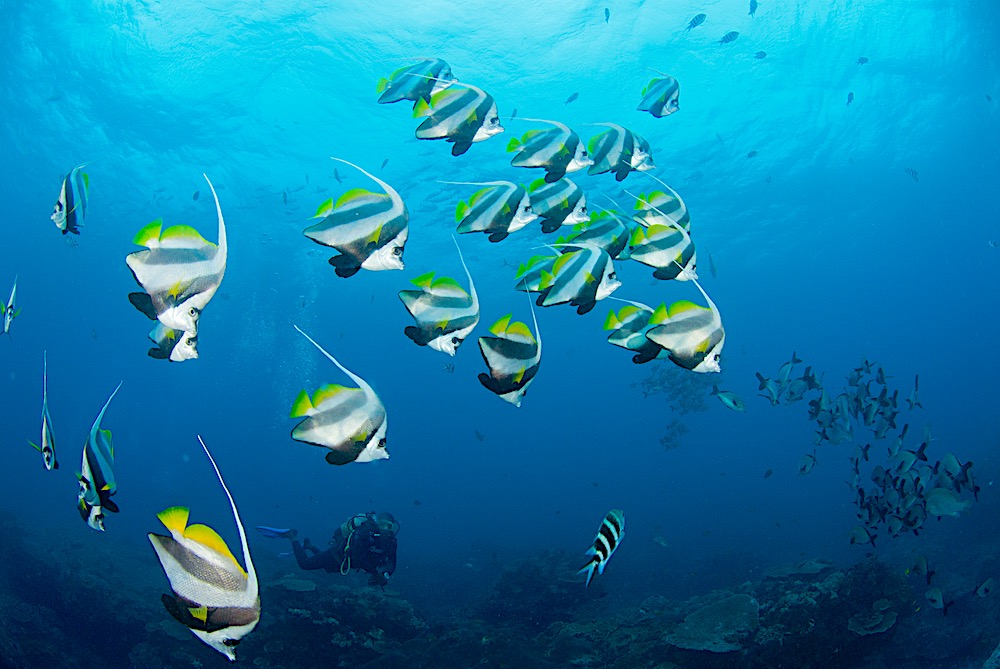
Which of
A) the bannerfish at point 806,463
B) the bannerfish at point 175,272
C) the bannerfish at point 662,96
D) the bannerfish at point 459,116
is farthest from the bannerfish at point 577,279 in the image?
the bannerfish at point 806,463

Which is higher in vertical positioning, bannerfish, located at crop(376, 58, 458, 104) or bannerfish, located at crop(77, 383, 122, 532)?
bannerfish, located at crop(376, 58, 458, 104)

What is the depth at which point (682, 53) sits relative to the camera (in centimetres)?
2073

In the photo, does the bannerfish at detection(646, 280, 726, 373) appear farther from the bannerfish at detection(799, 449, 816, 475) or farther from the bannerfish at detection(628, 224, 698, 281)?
the bannerfish at detection(799, 449, 816, 475)

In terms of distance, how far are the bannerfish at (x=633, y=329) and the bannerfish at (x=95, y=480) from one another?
278 centimetres

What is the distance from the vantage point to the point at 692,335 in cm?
294

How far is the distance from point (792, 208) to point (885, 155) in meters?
5.91

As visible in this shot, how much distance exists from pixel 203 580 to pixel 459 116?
3.12 meters

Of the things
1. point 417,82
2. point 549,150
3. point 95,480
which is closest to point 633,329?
point 549,150

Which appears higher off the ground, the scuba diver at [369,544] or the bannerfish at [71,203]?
the bannerfish at [71,203]

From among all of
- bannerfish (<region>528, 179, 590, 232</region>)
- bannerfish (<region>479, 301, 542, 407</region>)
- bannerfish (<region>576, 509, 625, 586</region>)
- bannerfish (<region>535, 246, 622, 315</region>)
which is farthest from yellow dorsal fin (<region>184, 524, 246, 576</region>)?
bannerfish (<region>528, 179, 590, 232</region>)

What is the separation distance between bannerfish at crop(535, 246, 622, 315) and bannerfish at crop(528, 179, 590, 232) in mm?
658

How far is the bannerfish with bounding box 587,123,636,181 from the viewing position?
441 centimetres

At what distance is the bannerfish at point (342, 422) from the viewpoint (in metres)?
2.47

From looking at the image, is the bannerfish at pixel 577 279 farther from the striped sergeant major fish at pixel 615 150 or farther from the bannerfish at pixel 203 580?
the bannerfish at pixel 203 580
